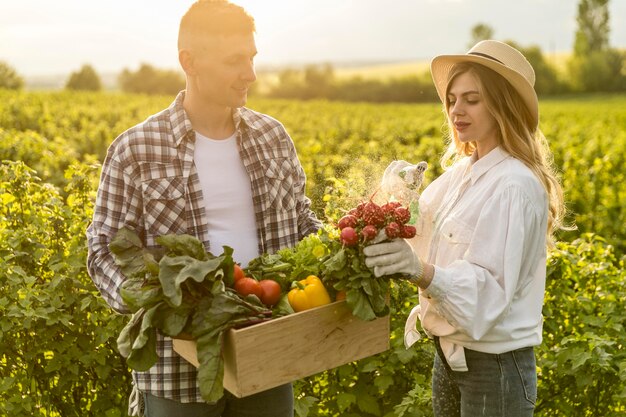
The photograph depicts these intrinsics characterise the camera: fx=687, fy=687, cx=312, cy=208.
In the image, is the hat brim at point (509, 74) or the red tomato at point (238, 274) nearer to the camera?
the red tomato at point (238, 274)

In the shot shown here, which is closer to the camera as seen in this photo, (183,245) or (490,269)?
(183,245)

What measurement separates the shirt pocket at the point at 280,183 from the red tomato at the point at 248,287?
0.59 metres

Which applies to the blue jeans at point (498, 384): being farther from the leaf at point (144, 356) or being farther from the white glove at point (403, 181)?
the leaf at point (144, 356)

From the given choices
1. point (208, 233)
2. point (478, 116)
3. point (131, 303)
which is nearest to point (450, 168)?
point (478, 116)

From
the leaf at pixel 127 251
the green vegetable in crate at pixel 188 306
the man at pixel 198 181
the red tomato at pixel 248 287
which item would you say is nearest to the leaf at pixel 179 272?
the green vegetable in crate at pixel 188 306

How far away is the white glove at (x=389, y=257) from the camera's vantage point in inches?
81.7

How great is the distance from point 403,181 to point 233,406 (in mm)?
1077

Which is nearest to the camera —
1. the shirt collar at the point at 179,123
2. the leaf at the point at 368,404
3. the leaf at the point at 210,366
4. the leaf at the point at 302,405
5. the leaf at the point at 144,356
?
the leaf at the point at 210,366

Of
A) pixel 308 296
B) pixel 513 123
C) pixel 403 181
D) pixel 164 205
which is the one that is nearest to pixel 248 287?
pixel 308 296

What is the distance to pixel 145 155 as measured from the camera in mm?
2482

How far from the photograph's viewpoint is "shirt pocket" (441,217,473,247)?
2309 mm

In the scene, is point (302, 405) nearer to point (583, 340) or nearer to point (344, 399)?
point (344, 399)

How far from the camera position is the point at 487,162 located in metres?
2.39

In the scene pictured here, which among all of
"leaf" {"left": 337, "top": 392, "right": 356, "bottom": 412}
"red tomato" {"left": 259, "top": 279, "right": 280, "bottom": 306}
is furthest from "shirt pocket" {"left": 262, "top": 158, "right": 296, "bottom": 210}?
"leaf" {"left": 337, "top": 392, "right": 356, "bottom": 412}
